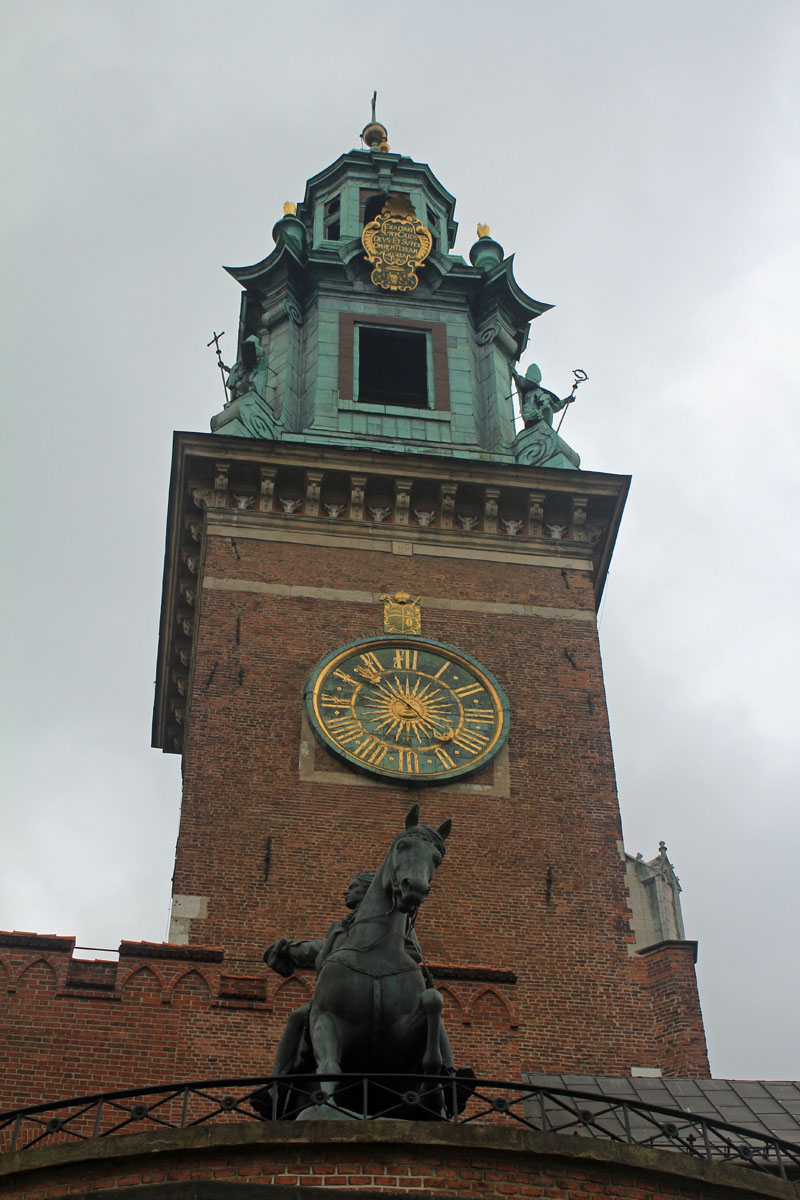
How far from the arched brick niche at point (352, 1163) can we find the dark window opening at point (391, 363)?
20.2 meters

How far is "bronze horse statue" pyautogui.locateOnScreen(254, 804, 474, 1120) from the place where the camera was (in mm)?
12602

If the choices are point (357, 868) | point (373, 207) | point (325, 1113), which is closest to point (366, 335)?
point (373, 207)

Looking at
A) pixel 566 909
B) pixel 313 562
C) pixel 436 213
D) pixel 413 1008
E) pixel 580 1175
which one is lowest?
pixel 580 1175

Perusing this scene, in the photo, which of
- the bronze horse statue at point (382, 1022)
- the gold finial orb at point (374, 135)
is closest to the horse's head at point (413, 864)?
the bronze horse statue at point (382, 1022)

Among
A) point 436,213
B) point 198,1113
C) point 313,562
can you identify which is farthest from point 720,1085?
point 436,213

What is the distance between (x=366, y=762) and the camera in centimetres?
2277

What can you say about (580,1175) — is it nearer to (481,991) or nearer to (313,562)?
(481,991)

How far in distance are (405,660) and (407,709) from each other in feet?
3.46

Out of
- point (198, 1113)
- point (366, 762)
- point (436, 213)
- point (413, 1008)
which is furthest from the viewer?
point (436, 213)

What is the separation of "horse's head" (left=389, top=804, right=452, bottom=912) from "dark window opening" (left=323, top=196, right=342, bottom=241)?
22609 millimetres

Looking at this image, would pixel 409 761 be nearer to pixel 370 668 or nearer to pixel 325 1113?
pixel 370 668

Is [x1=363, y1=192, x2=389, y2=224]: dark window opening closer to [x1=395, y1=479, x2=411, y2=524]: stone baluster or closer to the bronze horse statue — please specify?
[x1=395, y1=479, x2=411, y2=524]: stone baluster

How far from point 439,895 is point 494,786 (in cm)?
227

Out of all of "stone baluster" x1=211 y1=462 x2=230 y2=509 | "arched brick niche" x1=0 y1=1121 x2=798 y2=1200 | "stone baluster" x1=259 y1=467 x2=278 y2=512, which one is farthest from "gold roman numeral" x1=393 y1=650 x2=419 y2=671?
"arched brick niche" x1=0 y1=1121 x2=798 y2=1200
